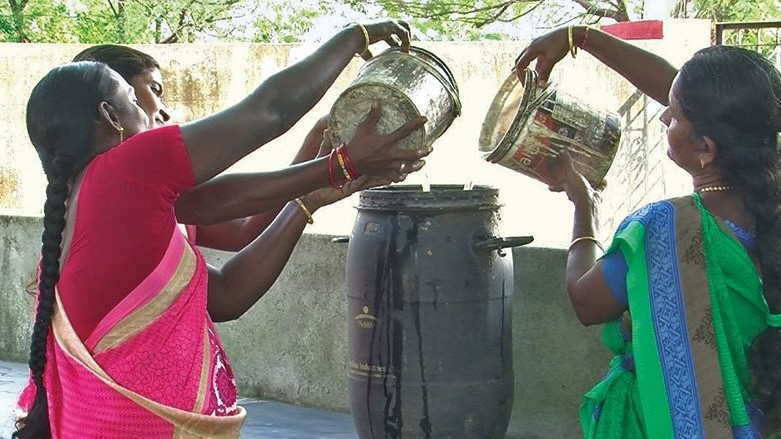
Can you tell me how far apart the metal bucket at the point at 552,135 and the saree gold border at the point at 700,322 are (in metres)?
0.64

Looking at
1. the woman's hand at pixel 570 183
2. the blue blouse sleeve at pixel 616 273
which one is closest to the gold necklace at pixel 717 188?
the blue blouse sleeve at pixel 616 273

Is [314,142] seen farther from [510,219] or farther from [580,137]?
[510,219]

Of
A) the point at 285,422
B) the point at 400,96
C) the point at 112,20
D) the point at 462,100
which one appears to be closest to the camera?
the point at 400,96

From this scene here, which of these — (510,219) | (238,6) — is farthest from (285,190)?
(238,6)

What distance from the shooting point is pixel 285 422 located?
15.6 feet

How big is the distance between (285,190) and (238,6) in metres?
14.0

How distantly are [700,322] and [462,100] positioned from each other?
7.94 metres

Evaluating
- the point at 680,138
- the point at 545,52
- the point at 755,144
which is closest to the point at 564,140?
the point at 545,52

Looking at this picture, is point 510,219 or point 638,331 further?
point 510,219

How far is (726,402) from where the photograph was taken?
8.13ft

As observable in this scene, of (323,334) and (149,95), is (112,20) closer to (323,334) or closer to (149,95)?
(323,334)

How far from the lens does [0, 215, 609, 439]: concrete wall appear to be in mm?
4195

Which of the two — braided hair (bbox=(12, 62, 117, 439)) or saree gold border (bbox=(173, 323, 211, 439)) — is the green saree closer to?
saree gold border (bbox=(173, 323, 211, 439))

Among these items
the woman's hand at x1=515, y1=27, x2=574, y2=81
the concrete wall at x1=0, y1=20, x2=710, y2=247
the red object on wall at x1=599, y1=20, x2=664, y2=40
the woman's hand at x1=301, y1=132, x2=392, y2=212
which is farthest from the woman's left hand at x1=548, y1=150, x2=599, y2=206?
the red object on wall at x1=599, y1=20, x2=664, y2=40
